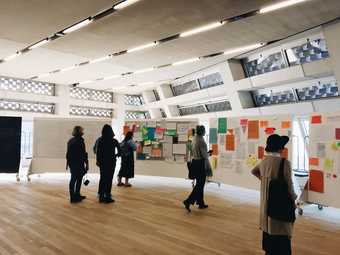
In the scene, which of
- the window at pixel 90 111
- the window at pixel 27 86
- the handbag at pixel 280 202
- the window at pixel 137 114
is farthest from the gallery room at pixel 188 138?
the window at pixel 137 114

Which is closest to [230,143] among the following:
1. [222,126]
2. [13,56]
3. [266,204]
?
[222,126]

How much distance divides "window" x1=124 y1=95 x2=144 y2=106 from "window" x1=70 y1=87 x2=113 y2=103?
0.87 m

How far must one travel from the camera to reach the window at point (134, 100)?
50.4 ft

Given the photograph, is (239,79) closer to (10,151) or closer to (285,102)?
(285,102)

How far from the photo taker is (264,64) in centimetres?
850

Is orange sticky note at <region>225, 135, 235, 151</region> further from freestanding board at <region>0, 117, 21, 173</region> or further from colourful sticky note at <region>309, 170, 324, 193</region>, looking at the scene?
freestanding board at <region>0, 117, 21, 173</region>

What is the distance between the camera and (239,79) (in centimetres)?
919

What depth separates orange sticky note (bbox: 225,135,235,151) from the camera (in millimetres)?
6750

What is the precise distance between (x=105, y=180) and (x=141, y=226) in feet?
5.57

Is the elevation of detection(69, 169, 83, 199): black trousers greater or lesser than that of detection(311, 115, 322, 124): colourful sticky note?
lesser

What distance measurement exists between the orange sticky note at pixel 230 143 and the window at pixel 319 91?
269 centimetres

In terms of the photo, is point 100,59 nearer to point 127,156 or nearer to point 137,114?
point 127,156

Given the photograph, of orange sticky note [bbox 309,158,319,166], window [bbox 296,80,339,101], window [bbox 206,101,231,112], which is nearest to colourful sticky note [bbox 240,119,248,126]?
orange sticky note [bbox 309,158,319,166]

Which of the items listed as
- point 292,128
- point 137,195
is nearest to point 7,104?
point 137,195
